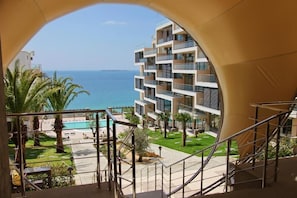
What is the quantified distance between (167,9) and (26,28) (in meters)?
1.90

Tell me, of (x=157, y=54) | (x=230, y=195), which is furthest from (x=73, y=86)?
(x=157, y=54)

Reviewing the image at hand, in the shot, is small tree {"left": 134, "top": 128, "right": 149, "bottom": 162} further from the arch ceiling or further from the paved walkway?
the arch ceiling

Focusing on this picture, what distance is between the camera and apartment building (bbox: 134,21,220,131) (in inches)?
790

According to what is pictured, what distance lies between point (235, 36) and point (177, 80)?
19992mm

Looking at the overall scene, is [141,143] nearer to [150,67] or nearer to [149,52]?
[150,67]

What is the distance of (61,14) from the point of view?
373 cm

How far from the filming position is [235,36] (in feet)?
12.3

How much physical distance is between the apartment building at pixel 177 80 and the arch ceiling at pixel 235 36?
1249 centimetres

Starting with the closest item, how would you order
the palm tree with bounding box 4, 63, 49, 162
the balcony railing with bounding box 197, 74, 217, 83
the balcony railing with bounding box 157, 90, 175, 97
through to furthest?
the palm tree with bounding box 4, 63, 49, 162 → the balcony railing with bounding box 197, 74, 217, 83 → the balcony railing with bounding box 157, 90, 175, 97

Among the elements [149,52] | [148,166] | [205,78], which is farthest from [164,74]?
[148,166]

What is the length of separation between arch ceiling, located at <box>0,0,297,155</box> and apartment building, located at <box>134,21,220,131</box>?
41.0 feet

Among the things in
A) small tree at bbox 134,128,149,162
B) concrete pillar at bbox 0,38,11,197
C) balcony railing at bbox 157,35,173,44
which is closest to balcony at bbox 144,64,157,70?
balcony railing at bbox 157,35,173,44

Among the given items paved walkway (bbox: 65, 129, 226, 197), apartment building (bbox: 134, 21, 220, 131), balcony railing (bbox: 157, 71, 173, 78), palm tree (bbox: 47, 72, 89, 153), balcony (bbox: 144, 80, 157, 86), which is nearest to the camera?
paved walkway (bbox: 65, 129, 226, 197)

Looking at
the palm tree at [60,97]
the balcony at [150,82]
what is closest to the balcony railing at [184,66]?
the balcony at [150,82]
